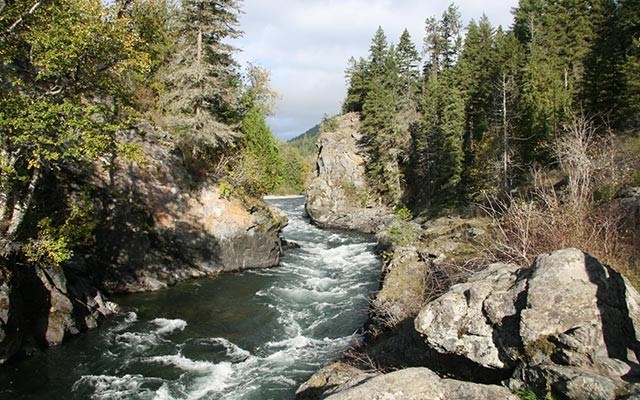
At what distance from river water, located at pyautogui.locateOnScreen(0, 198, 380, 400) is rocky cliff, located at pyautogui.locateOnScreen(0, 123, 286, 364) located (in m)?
0.85

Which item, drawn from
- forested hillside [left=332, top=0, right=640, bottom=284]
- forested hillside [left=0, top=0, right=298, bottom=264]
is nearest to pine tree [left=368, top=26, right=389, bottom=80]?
forested hillside [left=332, top=0, right=640, bottom=284]

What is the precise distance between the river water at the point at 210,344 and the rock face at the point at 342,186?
89.3ft

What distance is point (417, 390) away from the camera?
5.01 meters

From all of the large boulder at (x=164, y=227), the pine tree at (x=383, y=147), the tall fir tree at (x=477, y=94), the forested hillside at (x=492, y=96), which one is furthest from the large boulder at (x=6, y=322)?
the pine tree at (x=383, y=147)

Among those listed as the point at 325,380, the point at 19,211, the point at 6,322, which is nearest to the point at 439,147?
the point at 325,380

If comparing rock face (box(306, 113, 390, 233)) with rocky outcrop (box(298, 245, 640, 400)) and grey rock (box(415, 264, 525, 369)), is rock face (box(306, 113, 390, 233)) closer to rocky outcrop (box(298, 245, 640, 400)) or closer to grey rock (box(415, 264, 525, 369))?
grey rock (box(415, 264, 525, 369))

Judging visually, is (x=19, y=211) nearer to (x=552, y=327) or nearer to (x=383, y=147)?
(x=552, y=327)

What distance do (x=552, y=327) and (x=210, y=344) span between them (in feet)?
37.7

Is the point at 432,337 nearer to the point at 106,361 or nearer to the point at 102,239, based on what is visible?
the point at 106,361

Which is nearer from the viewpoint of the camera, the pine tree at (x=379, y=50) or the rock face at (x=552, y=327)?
the rock face at (x=552, y=327)

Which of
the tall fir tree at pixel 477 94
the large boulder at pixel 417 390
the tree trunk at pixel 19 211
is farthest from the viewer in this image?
the tall fir tree at pixel 477 94

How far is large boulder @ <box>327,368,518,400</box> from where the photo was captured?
195 inches

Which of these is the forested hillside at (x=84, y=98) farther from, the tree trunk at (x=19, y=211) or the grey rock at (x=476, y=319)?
the grey rock at (x=476, y=319)

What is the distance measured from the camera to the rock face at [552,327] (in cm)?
500
